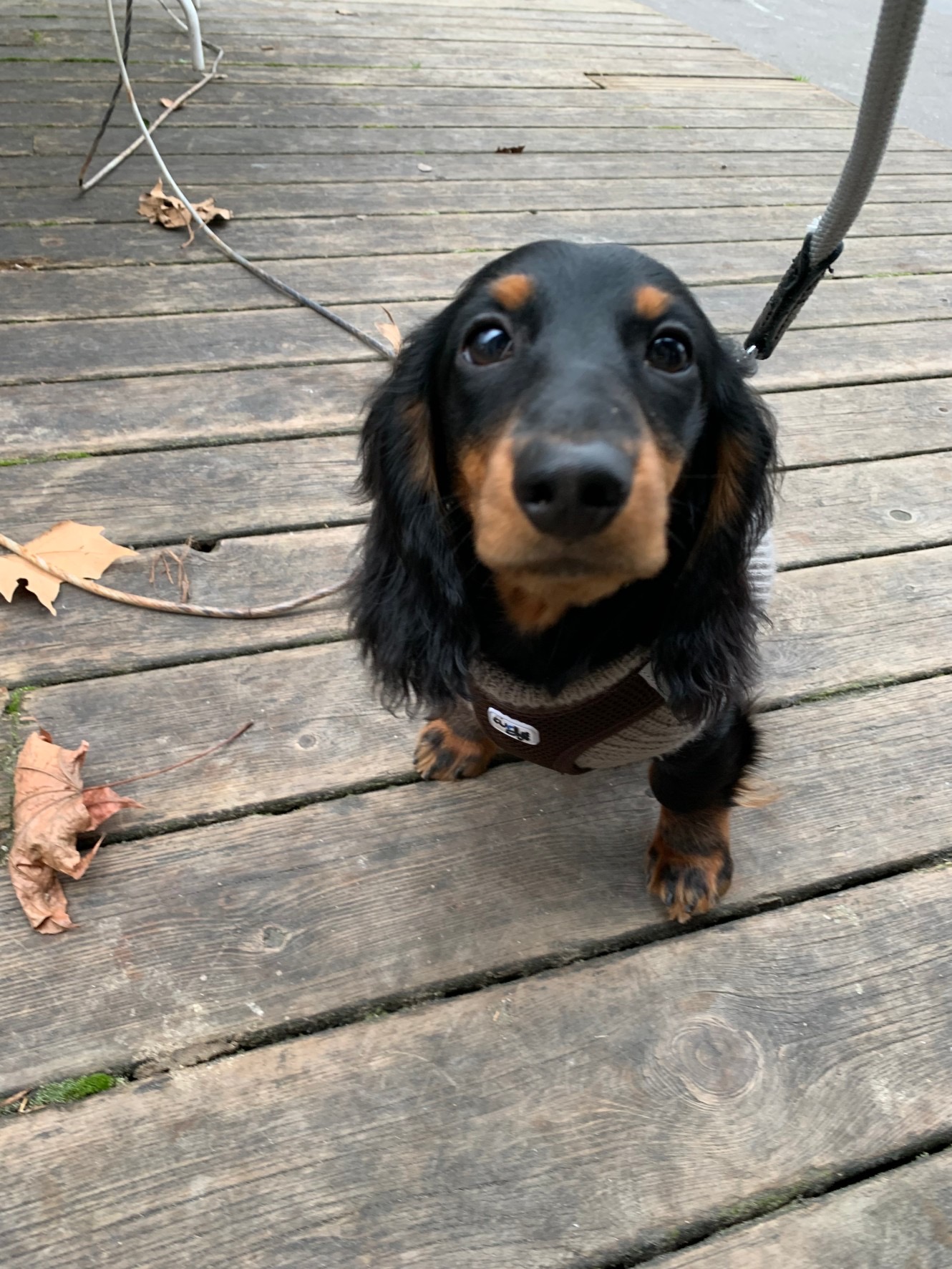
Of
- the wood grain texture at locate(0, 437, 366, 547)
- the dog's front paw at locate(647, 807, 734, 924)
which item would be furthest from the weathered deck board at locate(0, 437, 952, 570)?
the dog's front paw at locate(647, 807, 734, 924)

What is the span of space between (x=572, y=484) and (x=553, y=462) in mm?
30

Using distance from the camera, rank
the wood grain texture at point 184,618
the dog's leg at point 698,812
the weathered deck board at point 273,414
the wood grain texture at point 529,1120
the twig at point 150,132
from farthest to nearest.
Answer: the twig at point 150,132 < the weathered deck board at point 273,414 < the wood grain texture at point 184,618 < the dog's leg at point 698,812 < the wood grain texture at point 529,1120

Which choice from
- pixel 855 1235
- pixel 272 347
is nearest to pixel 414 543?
pixel 855 1235

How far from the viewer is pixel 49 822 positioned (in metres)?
1.46

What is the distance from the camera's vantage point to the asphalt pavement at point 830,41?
6.07 meters

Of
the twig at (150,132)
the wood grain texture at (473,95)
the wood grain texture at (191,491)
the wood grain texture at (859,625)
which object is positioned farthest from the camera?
the wood grain texture at (473,95)

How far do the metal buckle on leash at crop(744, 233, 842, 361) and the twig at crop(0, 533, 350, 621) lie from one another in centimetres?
91

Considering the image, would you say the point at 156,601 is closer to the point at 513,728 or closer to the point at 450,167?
the point at 513,728

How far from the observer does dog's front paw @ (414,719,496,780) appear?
5.54 ft

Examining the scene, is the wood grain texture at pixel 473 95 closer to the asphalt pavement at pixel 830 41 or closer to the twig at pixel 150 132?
the twig at pixel 150 132

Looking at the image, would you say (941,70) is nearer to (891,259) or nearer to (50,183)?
(891,259)

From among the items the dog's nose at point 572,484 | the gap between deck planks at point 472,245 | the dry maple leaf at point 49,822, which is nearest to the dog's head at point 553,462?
the dog's nose at point 572,484

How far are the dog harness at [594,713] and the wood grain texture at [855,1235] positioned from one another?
631 mm

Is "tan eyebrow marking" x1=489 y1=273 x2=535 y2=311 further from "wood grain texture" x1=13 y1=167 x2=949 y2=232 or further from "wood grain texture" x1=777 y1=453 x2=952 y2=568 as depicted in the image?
"wood grain texture" x1=13 y1=167 x2=949 y2=232
